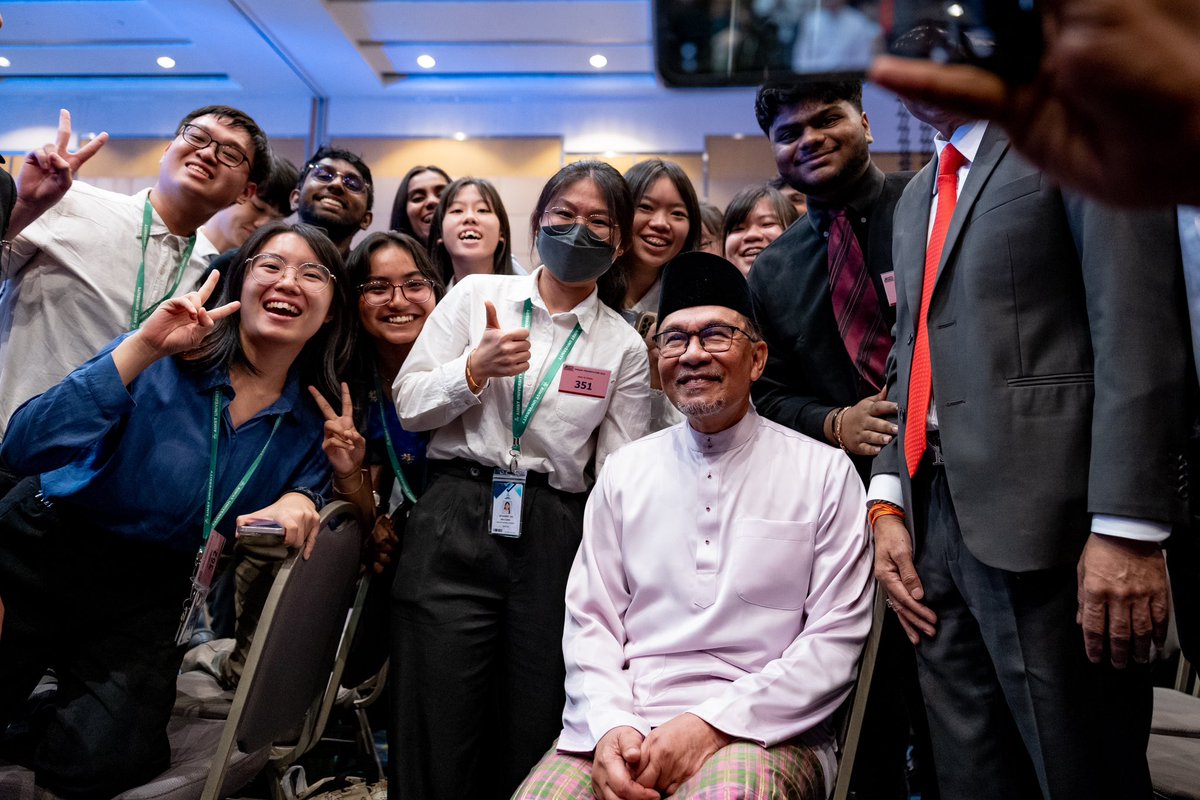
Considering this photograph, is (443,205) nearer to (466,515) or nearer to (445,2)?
(466,515)

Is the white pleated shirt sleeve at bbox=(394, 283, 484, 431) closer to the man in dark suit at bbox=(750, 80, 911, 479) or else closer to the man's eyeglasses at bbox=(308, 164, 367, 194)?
the man in dark suit at bbox=(750, 80, 911, 479)

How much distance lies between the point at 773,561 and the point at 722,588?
5.5 inches

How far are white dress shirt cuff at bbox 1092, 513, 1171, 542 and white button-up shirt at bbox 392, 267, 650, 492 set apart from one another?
53.7 inches

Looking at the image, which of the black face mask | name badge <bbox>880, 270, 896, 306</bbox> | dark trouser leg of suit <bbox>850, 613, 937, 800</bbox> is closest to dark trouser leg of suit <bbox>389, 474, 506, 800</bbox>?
the black face mask

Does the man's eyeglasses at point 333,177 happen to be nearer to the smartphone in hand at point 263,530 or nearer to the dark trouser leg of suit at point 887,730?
the smartphone in hand at point 263,530

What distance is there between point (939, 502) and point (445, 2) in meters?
5.86

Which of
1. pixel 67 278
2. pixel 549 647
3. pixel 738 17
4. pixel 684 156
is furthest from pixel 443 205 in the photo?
pixel 684 156

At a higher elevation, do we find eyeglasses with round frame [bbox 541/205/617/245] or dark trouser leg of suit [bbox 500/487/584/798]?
eyeglasses with round frame [bbox 541/205/617/245]

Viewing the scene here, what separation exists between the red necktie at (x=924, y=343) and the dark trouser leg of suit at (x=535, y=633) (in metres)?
0.97

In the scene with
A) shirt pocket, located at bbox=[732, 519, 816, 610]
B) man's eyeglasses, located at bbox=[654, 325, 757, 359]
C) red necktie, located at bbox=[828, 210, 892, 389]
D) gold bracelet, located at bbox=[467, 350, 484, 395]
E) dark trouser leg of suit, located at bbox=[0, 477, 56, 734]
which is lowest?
dark trouser leg of suit, located at bbox=[0, 477, 56, 734]

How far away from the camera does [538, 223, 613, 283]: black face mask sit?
8.13 feet

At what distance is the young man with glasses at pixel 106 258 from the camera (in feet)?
8.86

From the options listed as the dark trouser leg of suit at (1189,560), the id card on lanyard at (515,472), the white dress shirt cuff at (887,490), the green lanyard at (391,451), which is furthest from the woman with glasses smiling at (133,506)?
the dark trouser leg of suit at (1189,560)

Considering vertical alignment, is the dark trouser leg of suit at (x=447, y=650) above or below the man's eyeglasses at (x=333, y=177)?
below
